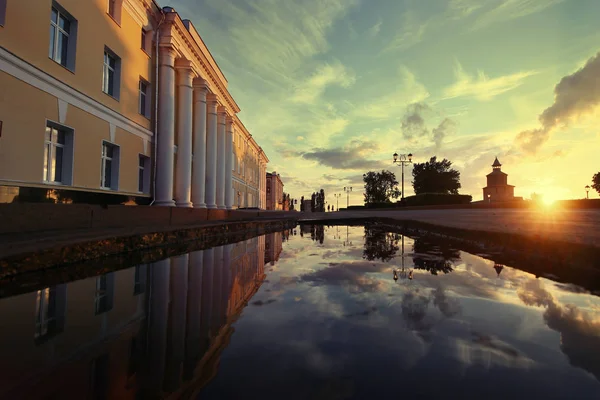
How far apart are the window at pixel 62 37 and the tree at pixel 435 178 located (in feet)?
236

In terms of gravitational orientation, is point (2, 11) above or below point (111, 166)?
above

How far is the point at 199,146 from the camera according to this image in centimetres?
1931

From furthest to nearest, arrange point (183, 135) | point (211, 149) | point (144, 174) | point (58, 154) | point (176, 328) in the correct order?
point (211, 149) → point (183, 135) → point (144, 174) → point (58, 154) → point (176, 328)

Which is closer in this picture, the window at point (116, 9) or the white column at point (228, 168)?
the window at point (116, 9)

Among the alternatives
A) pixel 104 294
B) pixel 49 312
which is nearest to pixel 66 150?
pixel 104 294

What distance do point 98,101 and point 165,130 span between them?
419 cm

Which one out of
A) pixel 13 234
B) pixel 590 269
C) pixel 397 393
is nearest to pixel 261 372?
pixel 397 393

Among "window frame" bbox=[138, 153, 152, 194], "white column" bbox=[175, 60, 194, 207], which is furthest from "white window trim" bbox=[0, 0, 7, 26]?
"white column" bbox=[175, 60, 194, 207]

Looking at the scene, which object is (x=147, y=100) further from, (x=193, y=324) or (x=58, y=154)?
(x=193, y=324)

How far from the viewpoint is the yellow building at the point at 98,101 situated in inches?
311

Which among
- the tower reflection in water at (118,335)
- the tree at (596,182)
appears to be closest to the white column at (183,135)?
the tower reflection in water at (118,335)

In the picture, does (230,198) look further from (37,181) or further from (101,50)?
(37,181)

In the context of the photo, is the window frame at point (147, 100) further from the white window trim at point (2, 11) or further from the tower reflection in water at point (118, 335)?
the tower reflection in water at point (118, 335)

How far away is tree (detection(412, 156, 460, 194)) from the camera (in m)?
72.2
